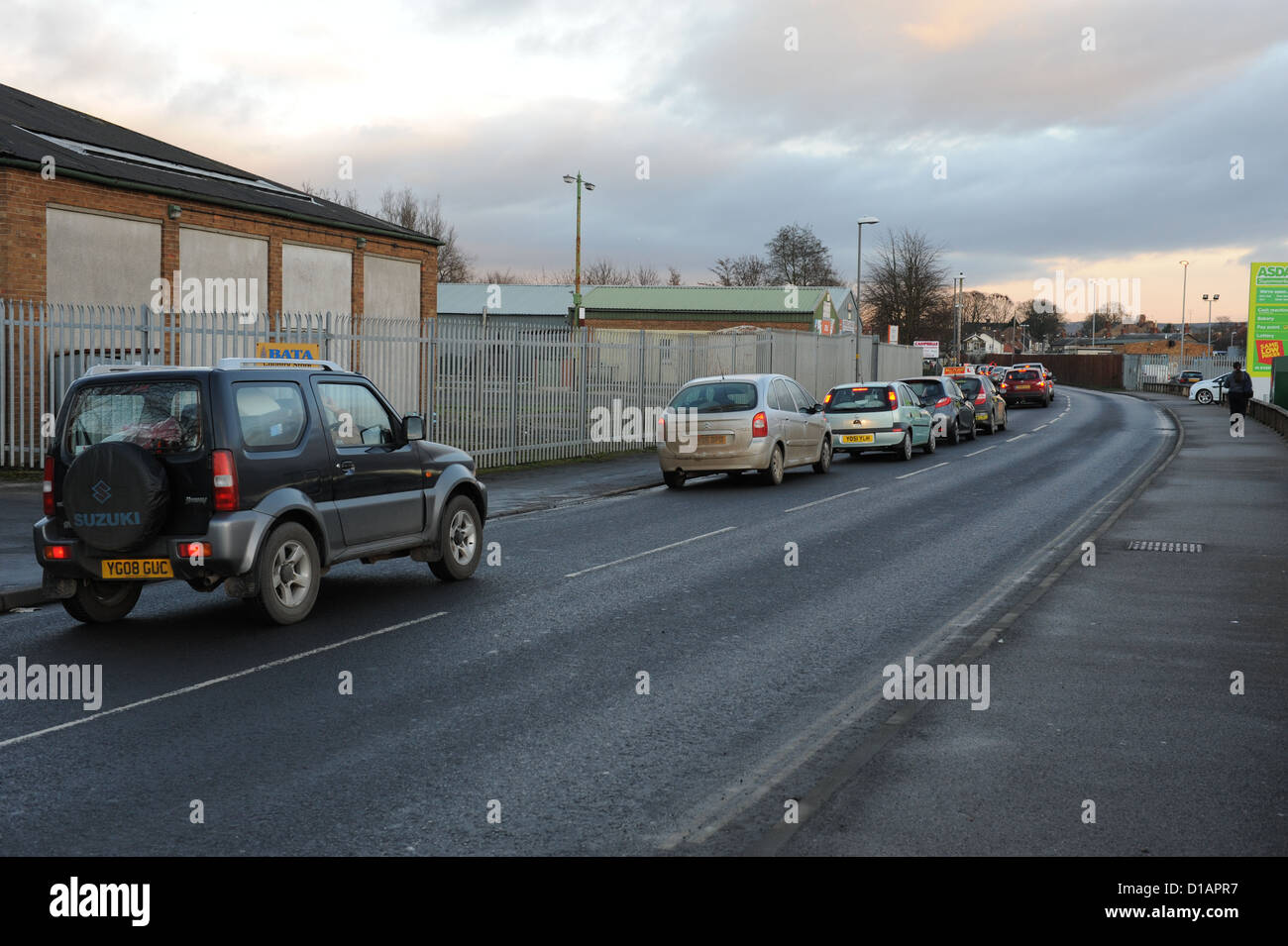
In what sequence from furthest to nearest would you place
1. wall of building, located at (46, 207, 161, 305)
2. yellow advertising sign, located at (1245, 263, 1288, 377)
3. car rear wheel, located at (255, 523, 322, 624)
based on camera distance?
yellow advertising sign, located at (1245, 263, 1288, 377) < wall of building, located at (46, 207, 161, 305) < car rear wheel, located at (255, 523, 322, 624)

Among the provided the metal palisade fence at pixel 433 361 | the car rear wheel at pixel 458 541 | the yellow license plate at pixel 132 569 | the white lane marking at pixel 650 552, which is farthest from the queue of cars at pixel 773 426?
the yellow license plate at pixel 132 569

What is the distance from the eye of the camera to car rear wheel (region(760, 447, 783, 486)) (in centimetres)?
1948

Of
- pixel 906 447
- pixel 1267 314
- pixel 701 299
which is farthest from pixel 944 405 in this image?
pixel 701 299

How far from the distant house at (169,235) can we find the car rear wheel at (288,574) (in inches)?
588

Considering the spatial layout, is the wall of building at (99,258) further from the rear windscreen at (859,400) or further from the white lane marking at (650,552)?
the white lane marking at (650,552)

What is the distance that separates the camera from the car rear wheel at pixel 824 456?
71.3ft

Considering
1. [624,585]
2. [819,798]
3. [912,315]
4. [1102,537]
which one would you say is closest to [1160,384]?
[912,315]

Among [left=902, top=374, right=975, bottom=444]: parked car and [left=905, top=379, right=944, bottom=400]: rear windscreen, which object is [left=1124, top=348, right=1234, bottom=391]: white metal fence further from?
[left=905, top=379, right=944, bottom=400]: rear windscreen

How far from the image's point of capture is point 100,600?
8.90 meters

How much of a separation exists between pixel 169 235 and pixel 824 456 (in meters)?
13.7

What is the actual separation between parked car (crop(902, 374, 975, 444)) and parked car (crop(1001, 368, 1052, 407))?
68.1ft

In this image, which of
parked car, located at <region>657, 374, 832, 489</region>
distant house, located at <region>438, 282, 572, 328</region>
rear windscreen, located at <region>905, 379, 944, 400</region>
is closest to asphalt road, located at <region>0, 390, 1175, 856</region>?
parked car, located at <region>657, 374, 832, 489</region>

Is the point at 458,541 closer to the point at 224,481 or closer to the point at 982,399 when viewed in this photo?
the point at 224,481
